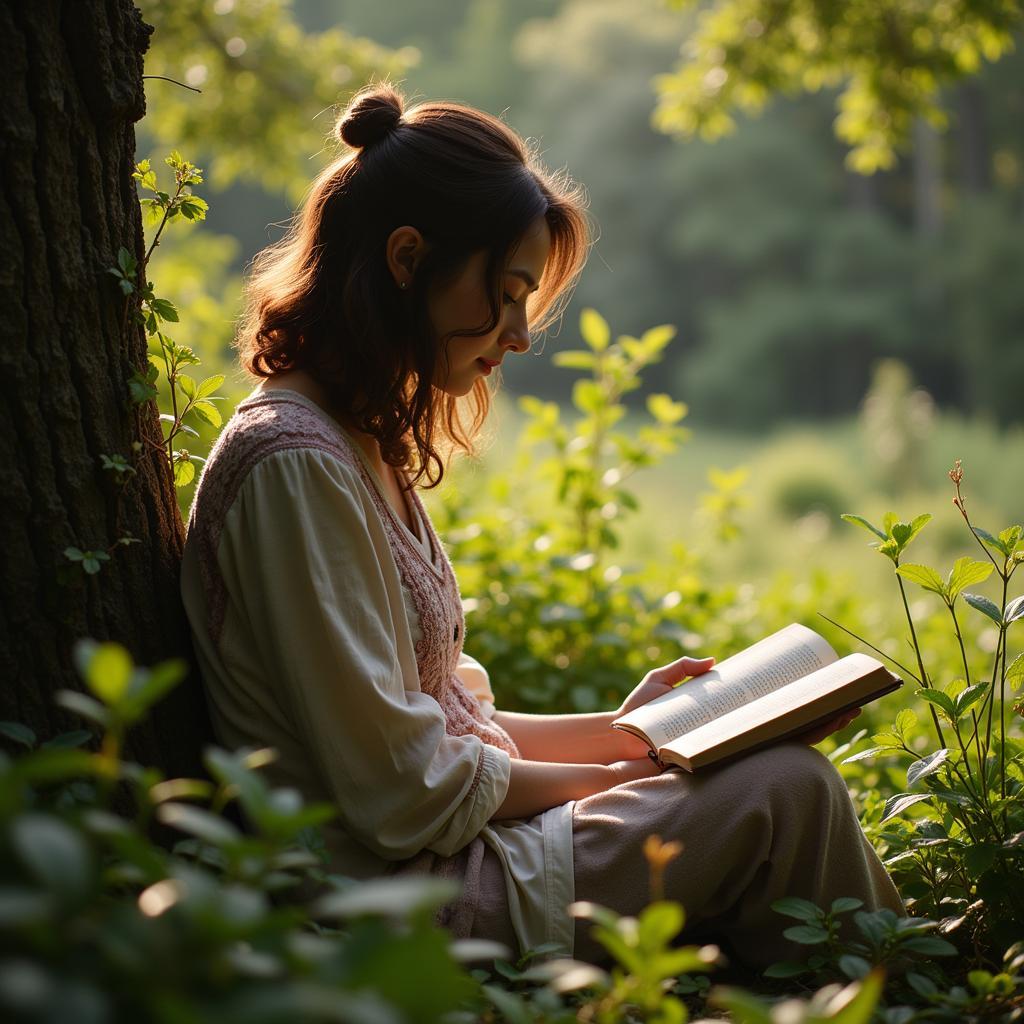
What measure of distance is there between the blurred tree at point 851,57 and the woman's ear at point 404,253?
3498 mm

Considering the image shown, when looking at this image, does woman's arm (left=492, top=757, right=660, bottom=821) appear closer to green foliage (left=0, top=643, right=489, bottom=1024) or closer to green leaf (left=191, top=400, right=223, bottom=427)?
green leaf (left=191, top=400, right=223, bottom=427)

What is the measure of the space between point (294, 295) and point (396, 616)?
1.76 ft

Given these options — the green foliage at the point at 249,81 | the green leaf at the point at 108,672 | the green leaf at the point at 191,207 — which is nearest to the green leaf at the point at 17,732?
the green leaf at the point at 108,672

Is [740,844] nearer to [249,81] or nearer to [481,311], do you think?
[481,311]

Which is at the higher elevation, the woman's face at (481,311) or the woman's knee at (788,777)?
the woman's face at (481,311)

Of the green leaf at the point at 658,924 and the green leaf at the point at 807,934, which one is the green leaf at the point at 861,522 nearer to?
the green leaf at the point at 807,934

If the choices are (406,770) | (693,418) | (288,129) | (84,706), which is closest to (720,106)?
(288,129)

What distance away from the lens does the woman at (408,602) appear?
1509 mm

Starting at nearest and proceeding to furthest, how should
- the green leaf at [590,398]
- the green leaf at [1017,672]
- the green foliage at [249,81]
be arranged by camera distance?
the green leaf at [1017,672]
the green leaf at [590,398]
the green foliage at [249,81]

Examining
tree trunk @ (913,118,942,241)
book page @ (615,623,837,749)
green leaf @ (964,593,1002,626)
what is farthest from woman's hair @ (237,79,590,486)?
tree trunk @ (913,118,942,241)

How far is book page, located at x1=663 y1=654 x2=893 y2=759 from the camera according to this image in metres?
1.66

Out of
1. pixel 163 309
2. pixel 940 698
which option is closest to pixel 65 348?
pixel 163 309

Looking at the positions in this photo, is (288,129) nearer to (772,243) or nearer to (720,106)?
(720,106)

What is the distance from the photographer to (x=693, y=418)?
24.5 metres
